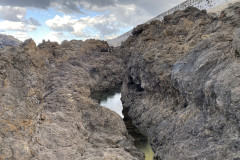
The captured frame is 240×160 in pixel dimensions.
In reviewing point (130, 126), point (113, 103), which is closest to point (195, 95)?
point (130, 126)

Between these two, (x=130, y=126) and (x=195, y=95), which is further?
(x=130, y=126)

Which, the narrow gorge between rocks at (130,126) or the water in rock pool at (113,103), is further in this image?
the water in rock pool at (113,103)

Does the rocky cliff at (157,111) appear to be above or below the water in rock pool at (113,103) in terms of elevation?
above

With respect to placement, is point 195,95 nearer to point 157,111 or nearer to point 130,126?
point 157,111

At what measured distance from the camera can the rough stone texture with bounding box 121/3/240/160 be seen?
57.8 feet

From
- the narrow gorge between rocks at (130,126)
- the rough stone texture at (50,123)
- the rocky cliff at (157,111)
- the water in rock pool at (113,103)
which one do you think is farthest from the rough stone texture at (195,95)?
the water in rock pool at (113,103)

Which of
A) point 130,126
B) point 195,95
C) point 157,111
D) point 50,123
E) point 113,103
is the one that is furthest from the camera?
point 113,103

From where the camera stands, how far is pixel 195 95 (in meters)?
22.7

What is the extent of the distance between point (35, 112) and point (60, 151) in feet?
14.4

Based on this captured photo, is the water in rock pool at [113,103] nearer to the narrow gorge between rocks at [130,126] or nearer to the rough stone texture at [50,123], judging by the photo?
the narrow gorge between rocks at [130,126]

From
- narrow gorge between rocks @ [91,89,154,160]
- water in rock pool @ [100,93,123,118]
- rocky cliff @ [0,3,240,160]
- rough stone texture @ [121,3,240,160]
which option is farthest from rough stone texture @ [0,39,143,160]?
water in rock pool @ [100,93,123,118]

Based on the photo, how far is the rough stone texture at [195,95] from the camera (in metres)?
17.6

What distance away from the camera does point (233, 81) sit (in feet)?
57.7

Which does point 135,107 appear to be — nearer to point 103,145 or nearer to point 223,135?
point 103,145
